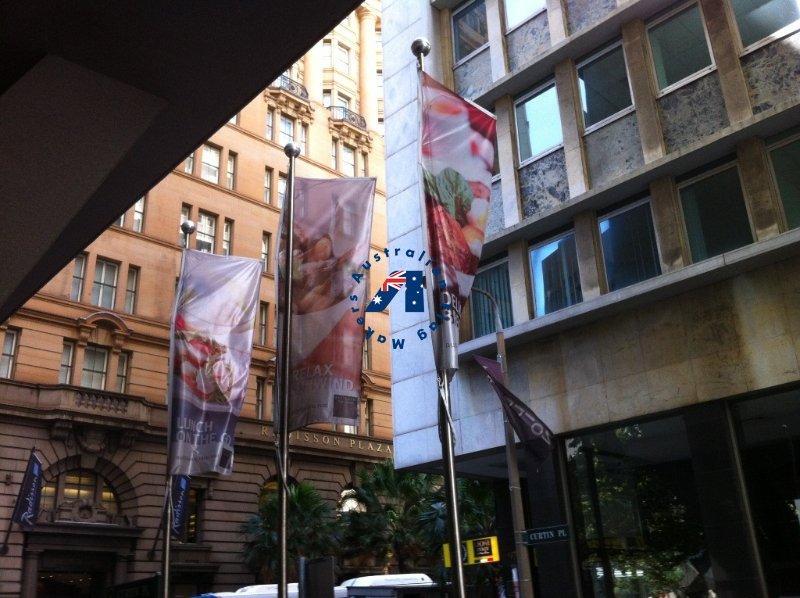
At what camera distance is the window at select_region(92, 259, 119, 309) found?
38125 mm

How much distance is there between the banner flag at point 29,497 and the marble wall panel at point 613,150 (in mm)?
25354

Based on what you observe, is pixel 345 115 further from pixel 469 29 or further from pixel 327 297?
pixel 327 297

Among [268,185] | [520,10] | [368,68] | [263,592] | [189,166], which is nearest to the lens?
[520,10]

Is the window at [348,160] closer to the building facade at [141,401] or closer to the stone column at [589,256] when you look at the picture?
the building facade at [141,401]

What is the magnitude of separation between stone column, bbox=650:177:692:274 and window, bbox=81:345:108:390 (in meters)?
29.9

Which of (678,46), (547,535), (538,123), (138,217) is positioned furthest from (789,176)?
(138,217)

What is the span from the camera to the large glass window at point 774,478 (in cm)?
1213

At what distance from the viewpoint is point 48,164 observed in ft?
22.5

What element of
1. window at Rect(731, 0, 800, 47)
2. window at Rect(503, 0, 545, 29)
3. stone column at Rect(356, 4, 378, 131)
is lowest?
window at Rect(731, 0, 800, 47)

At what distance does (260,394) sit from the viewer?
4362 centimetres

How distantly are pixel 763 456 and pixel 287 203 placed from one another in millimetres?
9116

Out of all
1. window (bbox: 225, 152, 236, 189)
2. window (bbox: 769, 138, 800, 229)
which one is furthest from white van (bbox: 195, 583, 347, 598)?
window (bbox: 225, 152, 236, 189)

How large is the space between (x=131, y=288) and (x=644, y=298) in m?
31.5

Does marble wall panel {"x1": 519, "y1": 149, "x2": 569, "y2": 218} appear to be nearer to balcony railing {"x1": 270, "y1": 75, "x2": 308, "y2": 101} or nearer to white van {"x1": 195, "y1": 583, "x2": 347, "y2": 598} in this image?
white van {"x1": 195, "y1": 583, "x2": 347, "y2": 598}
